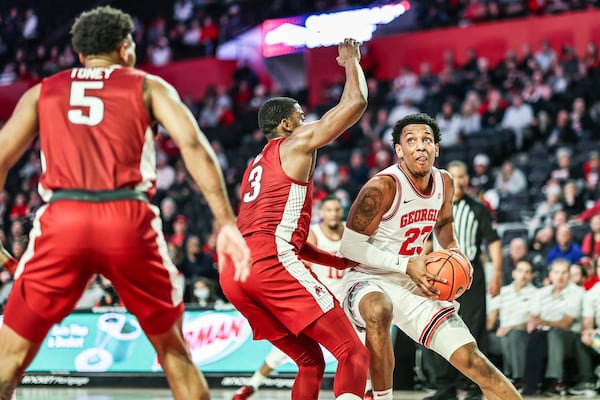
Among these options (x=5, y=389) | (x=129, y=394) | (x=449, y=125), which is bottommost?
(x=129, y=394)

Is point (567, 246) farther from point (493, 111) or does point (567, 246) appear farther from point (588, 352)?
point (493, 111)

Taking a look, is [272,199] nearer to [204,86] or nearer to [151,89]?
[151,89]

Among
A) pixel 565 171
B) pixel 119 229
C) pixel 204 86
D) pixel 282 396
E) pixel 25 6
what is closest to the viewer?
pixel 119 229

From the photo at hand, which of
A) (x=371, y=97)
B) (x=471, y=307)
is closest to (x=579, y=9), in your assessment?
(x=371, y=97)

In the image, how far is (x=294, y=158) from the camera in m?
5.32

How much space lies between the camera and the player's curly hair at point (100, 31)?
4.15 m

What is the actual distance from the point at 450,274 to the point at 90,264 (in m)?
2.48

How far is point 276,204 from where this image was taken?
5.38 m

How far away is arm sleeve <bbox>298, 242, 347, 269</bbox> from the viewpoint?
575 centimetres

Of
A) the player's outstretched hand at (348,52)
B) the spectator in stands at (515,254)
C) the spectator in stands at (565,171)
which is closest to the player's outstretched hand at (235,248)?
the player's outstretched hand at (348,52)

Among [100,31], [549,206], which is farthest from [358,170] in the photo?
[100,31]

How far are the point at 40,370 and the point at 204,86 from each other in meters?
12.4

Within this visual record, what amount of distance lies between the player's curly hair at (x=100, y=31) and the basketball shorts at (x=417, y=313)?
240 cm

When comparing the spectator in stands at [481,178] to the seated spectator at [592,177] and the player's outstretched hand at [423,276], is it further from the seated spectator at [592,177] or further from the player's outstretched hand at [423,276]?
the player's outstretched hand at [423,276]
